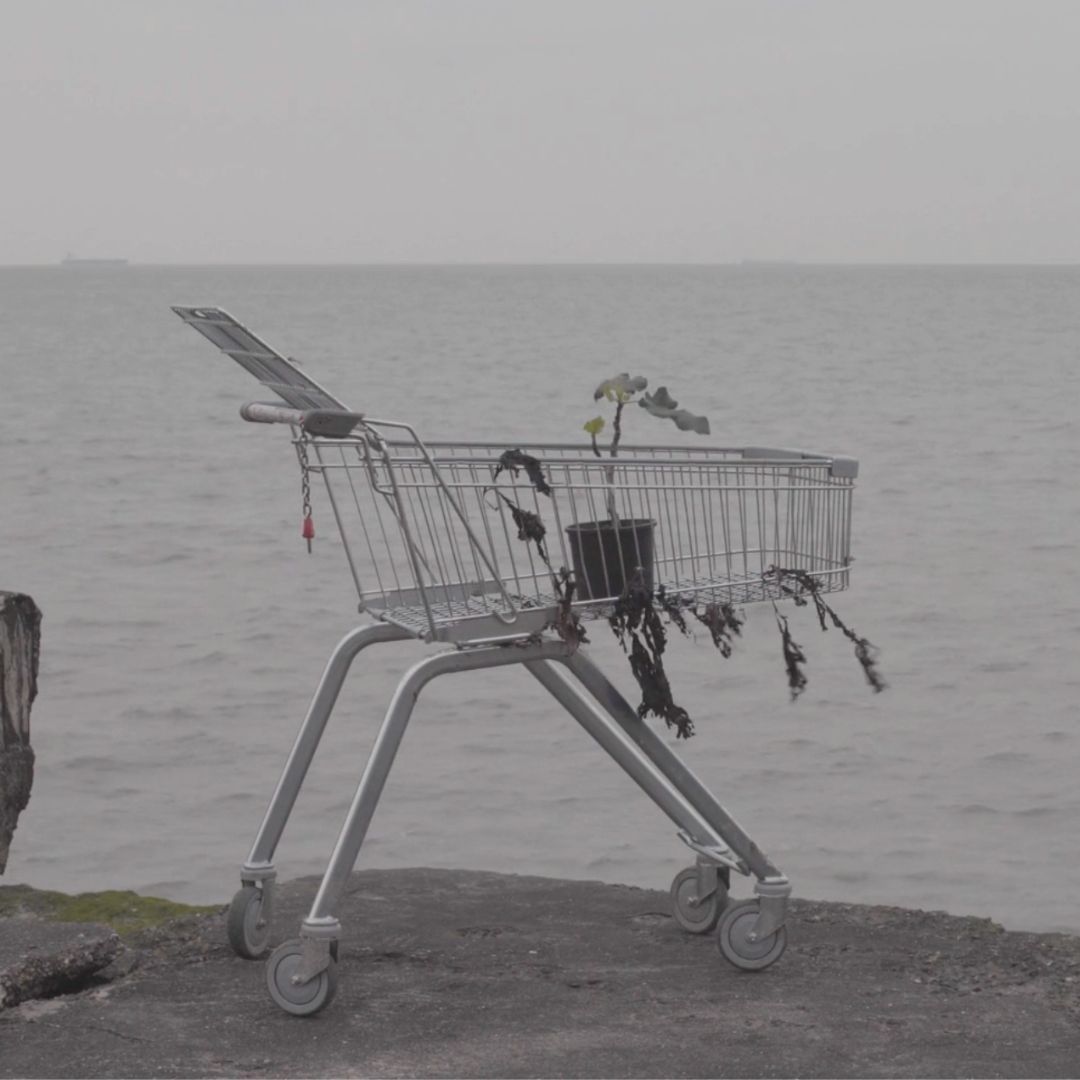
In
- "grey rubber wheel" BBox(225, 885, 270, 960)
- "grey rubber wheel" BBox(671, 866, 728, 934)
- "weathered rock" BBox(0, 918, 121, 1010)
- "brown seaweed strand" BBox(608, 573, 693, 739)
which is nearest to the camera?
"brown seaweed strand" BBox(608, 573, 693, 739)

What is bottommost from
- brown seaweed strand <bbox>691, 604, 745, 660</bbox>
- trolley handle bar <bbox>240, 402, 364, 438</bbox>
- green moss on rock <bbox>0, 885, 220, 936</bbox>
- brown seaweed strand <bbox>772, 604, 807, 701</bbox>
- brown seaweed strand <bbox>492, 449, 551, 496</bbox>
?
green moss on rock <bbox>0, 885, 220, 936</bbox>

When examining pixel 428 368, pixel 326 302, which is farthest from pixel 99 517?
pixel 326 302

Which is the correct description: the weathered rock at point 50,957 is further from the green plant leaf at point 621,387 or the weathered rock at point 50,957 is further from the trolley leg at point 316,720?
the green plant leaf at point 621,387

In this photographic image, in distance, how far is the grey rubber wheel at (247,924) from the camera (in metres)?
4.63

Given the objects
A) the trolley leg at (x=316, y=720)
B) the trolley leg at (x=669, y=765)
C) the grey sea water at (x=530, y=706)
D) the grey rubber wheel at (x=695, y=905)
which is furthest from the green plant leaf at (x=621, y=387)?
the grey rubber wheel at (x=695, y=905)

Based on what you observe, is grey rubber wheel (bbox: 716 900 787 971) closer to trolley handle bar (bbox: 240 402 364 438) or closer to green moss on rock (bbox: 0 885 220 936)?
trolley handle bar (bbox: 240 402 364 438)

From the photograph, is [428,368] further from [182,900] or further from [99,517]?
[182,900]

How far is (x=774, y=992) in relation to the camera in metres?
4.40

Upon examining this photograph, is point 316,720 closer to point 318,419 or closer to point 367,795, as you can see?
point 367,795

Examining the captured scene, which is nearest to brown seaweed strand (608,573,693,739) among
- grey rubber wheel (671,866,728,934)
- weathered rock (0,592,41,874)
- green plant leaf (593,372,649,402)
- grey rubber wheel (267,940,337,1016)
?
green plant leaf (593,372,649,402)

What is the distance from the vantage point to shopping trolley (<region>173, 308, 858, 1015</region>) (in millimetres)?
4090

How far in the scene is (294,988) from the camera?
4.16m

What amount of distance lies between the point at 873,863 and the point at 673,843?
0.75 m

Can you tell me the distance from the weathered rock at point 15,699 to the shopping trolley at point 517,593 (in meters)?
1.40
